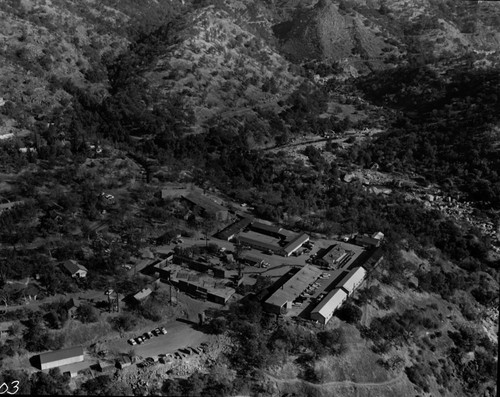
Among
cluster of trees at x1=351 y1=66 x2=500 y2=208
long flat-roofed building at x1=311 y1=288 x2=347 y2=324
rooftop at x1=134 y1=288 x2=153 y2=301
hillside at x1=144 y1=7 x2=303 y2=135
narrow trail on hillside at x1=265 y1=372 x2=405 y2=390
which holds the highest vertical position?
hillside at x1=144 y1=7 x2=303 y2=135

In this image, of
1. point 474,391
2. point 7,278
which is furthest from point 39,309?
point 474,391

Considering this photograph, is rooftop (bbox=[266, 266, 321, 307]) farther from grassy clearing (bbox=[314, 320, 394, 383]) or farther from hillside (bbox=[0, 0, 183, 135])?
hillside (bbox=[0, 0, 183, 135])

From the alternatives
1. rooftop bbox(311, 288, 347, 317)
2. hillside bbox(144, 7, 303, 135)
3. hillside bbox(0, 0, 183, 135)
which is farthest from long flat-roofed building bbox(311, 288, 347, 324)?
hillside bbox(0, 0, 183, 135)

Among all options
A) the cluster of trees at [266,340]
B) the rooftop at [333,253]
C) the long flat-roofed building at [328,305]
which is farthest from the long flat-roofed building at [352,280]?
the cluster of trees at [266,340]

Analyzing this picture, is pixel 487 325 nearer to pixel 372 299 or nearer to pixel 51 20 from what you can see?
pixel 372 299

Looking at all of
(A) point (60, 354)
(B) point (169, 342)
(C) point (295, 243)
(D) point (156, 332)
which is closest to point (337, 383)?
(B) point (169, 342)

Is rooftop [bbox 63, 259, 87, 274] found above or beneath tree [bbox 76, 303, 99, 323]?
above

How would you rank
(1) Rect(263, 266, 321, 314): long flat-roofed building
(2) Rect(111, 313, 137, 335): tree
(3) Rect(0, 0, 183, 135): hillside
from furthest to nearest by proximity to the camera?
(3) Rect(0, 0, 183, 135): hillside, (1) Rect(263, 266, 321, 314): long flat-roofed building, (2) Rect(111, 313, 137, 335): tree
